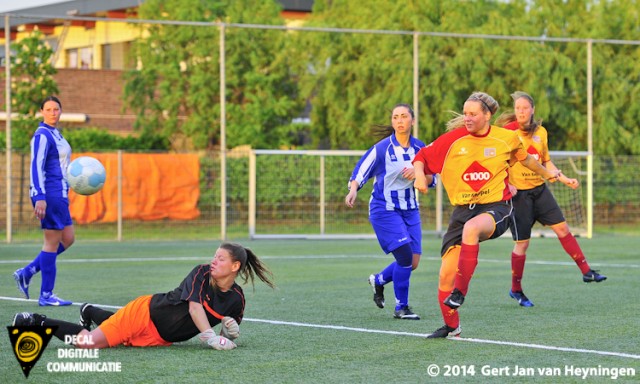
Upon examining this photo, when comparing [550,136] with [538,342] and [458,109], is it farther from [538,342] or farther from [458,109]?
[538,342]

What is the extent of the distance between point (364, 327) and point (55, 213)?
145 inches

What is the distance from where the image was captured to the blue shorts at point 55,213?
10.6 m

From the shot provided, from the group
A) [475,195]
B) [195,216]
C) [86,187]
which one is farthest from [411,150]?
[195,216]

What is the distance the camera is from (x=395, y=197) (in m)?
10.0

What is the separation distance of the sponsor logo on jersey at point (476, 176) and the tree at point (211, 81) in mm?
24130

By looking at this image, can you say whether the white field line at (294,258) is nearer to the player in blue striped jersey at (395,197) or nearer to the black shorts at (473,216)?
the player in blue striped jersey at (395,197)

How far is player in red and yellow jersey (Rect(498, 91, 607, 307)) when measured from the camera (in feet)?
35.2

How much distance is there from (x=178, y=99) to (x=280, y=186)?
10.2m

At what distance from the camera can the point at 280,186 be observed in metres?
23.9

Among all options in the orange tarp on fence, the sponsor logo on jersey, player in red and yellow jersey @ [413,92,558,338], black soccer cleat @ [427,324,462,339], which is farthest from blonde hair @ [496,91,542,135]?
the orange tarp on fence

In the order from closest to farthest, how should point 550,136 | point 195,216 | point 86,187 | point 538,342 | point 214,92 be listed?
point 538,342
point 86,187
point 195,216
point 550,136
point 214,92

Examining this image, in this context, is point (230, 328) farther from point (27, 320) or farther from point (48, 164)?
point (48, 164)

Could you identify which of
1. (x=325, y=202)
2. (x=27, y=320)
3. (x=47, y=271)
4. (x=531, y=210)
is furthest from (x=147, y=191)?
(x=27, y=320)

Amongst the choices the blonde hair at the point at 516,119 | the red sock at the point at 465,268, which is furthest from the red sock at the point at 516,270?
the red sock at the point at 465,268
